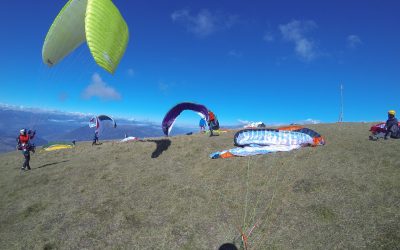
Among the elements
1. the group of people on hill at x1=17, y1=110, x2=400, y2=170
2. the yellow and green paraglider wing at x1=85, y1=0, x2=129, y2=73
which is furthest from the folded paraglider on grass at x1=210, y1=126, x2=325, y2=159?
the yellow and green paraglider wing at x1=85, y1=0, x2=129, y2=73

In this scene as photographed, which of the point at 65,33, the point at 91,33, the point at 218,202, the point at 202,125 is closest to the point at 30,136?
the point at 65,33

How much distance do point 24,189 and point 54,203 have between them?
4070mm

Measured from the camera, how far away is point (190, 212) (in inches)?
540

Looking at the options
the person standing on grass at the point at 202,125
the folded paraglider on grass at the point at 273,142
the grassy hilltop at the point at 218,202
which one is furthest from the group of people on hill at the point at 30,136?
the person standing on grass at the point at 202,125

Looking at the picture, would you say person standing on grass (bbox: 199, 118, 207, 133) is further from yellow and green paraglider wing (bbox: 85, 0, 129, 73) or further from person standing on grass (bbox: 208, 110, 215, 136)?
yellow and green paraglider wing (bbox: 85, 0, 129, 73)

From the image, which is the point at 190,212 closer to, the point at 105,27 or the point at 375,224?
the point at 375,224

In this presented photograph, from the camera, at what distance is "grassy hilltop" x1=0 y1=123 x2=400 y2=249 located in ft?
36.9

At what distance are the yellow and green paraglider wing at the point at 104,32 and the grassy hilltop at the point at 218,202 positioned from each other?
282 inches

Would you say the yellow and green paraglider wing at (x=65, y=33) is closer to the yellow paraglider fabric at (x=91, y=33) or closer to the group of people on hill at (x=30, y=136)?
the yellow paraglider fabric at (x=91, y=33)

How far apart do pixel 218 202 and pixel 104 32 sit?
365 inches

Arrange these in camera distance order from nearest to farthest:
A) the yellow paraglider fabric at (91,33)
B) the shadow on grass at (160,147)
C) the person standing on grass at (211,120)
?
1. the yellow paraglider fabric at (91,33)
2. the shadow on grass at (160,147)
3. the person standing on grass at (211,120)

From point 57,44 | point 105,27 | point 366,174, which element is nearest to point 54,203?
point 57,44

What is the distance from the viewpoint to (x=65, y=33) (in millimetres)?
14273

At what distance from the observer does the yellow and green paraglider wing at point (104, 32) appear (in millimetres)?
11156
